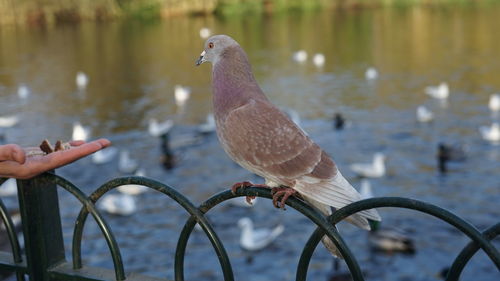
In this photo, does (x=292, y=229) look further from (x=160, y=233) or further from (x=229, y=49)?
(x=229, y=49)

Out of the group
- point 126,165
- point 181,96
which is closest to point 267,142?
point 126,165

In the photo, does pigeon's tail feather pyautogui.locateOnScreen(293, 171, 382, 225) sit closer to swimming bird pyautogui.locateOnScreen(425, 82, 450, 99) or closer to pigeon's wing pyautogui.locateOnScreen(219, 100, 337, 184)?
pigeon's wing pyautogui.locateOnScreen(219, 100, 337, 184)

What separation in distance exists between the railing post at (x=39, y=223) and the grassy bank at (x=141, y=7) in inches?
1945

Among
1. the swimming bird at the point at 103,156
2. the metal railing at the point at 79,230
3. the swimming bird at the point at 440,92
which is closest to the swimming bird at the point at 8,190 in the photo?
the swimming bird at the point at 103,156

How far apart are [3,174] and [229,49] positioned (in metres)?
0.84

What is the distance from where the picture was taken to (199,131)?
49.4 ft

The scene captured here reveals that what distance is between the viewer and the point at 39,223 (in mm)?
2033

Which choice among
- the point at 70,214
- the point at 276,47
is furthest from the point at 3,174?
the point at 276,47

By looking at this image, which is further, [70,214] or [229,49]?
[70,214]

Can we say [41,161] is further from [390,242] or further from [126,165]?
[126,165]

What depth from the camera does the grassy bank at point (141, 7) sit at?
156 feet

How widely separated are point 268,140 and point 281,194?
0.65 feet

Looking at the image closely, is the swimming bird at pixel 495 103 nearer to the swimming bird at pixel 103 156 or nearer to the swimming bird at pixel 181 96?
the swimming bird at pixel 181 96

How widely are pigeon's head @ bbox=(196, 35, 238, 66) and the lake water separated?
5.94 meters
